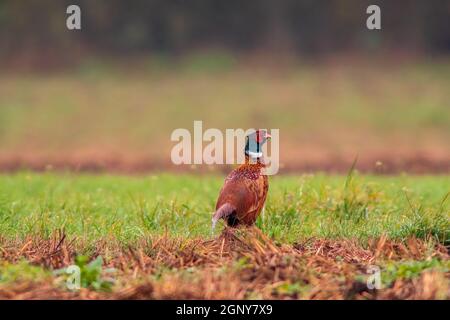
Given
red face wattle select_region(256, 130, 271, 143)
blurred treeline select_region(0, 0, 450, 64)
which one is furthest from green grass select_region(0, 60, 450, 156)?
red face wattle select_region(256, 130, 271, 143)

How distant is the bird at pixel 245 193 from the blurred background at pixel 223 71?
11746 millimetres

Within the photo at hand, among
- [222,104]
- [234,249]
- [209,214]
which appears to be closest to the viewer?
[234,249]

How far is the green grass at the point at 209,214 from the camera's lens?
749 cm

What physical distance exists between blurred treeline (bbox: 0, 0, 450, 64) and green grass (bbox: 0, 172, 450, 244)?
40.7 feet

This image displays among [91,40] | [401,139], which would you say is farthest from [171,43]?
[401,139]

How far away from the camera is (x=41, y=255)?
6836mm

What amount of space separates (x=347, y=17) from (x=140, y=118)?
6148mm

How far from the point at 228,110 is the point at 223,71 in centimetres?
234

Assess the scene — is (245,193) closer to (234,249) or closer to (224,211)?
(224,211)

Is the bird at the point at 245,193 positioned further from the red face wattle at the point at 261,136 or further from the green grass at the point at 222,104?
the green grass at the point at 222,104

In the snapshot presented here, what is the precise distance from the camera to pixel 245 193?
7.30 metres
